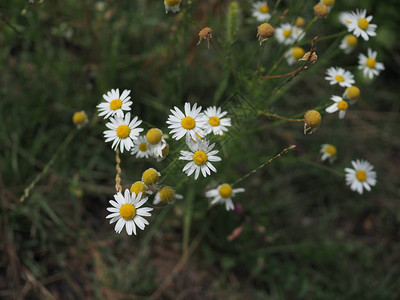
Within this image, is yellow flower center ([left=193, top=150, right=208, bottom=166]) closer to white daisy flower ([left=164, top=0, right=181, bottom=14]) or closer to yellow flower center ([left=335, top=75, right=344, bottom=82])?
white daisy flower ([left=164, top=0, right=181, bottom=14])

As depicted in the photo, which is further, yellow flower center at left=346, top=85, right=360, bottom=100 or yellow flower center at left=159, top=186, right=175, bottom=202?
yellow flower center at left=346, top=85, right=360, bottom=100

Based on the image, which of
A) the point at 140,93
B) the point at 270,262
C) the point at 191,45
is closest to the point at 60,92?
the point at 140,93

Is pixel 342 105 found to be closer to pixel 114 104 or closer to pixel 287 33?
pixel 287 33

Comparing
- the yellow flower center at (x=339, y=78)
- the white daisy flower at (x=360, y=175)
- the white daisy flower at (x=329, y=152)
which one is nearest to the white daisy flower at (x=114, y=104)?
the yellow flower center at (x=339, y=78)

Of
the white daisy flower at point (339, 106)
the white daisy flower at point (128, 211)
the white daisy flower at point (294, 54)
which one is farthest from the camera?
the white daisy flower at point (294, 54)

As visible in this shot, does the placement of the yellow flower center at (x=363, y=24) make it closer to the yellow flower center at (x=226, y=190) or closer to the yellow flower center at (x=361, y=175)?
the yellow flower center at (x=361, y=175)

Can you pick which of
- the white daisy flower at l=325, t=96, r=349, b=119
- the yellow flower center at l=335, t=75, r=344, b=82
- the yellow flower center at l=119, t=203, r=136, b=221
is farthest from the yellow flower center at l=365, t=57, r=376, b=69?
the yellow flower center at l=119, t=203, r=136, b=221
